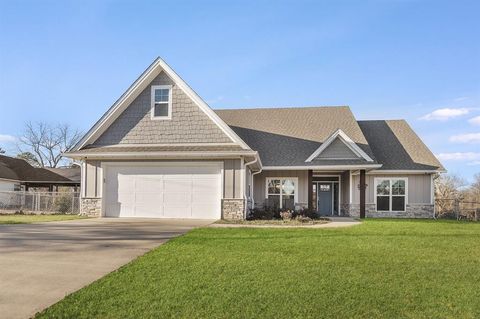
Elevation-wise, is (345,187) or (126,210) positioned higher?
(345,187)

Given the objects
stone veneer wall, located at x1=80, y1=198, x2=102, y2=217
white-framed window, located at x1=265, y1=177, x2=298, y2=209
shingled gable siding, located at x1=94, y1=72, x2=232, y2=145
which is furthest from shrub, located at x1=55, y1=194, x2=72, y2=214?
white-framed window, located at x1=265, y1=177, x2=298, y2=209

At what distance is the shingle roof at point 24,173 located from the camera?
3517 centimetres

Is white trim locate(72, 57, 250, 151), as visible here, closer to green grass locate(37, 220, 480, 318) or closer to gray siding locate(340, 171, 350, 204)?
gray siding locate(340, 171, 350, 204)

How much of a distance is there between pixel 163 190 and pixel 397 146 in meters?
14.0

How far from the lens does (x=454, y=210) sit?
22.5 meters

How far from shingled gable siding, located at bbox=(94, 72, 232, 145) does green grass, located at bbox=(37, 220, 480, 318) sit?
8.39m

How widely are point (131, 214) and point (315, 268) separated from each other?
11914 mm

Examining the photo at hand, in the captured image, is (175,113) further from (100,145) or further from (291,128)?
(291,128)

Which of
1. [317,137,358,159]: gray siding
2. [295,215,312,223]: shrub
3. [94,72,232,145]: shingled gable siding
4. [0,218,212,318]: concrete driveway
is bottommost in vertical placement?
[0,218,212,318]: concrete driveway

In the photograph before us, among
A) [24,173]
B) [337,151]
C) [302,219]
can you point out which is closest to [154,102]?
[302,219]

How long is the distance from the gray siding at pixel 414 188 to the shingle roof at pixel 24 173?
990 inches

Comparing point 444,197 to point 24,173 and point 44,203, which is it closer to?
point 44,203

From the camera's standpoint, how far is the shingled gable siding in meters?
17.4

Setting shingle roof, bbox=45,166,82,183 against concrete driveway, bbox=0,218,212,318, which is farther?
shingle roof, bbox=45,166,82,183
